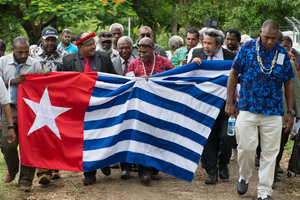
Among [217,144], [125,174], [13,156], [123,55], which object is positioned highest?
[123,55]

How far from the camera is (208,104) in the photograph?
6703 millimetres

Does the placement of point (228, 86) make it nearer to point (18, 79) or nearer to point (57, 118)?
point (57, 118)

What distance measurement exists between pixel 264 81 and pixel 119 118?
219 cm

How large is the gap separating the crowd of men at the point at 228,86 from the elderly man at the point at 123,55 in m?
0.02

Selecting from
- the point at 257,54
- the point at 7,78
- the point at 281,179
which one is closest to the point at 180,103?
the point at 257,54

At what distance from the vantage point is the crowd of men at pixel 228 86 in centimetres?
566

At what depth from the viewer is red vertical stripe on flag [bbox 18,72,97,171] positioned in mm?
6613

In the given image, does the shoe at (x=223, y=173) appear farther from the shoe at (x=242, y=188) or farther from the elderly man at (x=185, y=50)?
the elderly man at (x=185, y=50)

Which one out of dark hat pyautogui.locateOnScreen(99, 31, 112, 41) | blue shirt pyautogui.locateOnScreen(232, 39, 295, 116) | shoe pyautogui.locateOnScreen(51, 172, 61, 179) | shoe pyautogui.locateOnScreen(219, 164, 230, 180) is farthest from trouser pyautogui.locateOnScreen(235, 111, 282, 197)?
dark hat pyautogui.locateOnScreen(99, 31, 112, 41)

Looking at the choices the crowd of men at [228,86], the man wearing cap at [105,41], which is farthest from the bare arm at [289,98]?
the man wearing cap at [105,41]

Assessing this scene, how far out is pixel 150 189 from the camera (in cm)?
641

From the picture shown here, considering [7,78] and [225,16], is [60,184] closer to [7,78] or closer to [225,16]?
[7,78]

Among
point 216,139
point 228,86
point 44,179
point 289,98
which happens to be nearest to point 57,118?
point 44,179

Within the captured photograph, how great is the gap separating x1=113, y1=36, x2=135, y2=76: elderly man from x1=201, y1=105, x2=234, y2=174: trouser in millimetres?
2198
